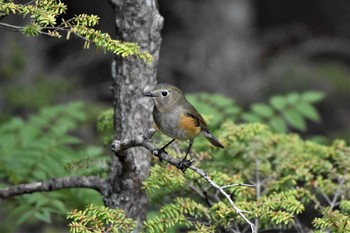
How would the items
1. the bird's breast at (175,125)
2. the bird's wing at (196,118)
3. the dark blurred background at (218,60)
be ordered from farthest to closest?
the dark blurred background at (218,60) → the bird's wing at (196,118) → the bird's breast at (175,125)

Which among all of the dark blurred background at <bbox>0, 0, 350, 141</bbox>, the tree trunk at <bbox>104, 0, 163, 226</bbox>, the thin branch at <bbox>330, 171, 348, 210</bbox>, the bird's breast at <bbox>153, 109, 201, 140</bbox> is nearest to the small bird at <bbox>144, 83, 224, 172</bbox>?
the bird's breast at <bbox>153, 109, 201, 140</bbox>

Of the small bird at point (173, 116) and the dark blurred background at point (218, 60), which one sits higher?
the dark blurred background at point (218, 60)

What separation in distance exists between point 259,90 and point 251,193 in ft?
22.4

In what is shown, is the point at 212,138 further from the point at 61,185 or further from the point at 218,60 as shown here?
the point at 218,60

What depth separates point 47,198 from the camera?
4359 millimetres

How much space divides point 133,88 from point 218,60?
23.7ft

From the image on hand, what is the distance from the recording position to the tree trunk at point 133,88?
3955 mm

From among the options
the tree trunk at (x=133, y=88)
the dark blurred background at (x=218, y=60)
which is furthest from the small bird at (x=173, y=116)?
the dark blurred background at (x=218, y=60)

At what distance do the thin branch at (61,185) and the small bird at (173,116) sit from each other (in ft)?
1.50

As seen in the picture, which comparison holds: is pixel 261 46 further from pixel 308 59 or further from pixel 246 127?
pixel 246 127

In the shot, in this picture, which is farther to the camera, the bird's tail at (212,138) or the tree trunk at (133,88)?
the bird's tail at (212,138)

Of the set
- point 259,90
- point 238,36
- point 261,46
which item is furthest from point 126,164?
point 261,46

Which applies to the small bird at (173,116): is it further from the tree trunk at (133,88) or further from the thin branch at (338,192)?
the thin branch at (338,192)

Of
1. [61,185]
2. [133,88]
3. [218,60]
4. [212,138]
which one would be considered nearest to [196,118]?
[212,138]
